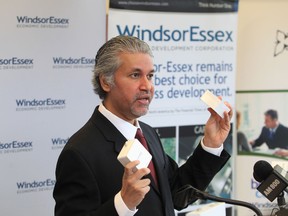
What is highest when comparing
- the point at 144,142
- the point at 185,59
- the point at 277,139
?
the point at 185,59

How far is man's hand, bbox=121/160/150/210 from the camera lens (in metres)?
1.32

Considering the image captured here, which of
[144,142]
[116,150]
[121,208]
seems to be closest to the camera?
[121,208]

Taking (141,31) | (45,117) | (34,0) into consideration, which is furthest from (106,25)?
(45,117)

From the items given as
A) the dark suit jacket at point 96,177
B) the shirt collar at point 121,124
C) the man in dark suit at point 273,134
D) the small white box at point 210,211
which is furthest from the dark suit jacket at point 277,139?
the small white box at point 210,211

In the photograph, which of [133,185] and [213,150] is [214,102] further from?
[133,185]

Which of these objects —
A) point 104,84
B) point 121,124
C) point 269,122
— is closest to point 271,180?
point 121,124

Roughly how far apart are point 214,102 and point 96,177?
498 mm

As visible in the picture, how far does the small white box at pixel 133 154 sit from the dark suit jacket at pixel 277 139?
312cm

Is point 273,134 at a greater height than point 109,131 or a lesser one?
lesser

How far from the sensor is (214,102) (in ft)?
5.90

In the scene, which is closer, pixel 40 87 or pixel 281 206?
pixel 281 206

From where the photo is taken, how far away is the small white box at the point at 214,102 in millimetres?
1753

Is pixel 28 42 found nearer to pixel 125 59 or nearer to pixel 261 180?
pixel 125 59

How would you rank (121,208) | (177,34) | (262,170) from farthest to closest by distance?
1. (177,34)
2. (262,170)
3. (121,208)
